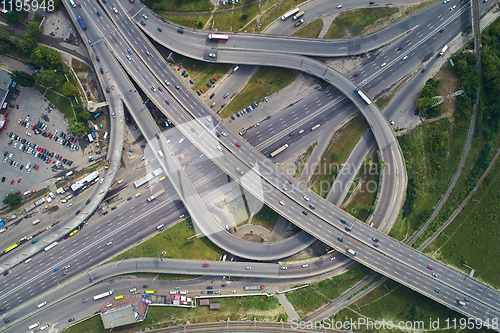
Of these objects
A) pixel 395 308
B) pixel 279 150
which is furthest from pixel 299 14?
pixel 395 308

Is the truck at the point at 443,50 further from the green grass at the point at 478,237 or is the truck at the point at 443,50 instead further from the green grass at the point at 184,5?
the green grass at the point at 184,5

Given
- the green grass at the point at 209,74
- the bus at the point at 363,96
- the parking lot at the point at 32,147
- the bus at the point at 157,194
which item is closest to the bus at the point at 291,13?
the green grass at the point at 209,74

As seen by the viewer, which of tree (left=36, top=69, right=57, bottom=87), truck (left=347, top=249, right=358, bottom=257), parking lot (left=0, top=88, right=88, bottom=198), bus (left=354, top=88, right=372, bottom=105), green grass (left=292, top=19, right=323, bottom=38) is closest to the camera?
tree (left=36, top=69, right=57, bottom=87)

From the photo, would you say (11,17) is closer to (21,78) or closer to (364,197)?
(21,78)

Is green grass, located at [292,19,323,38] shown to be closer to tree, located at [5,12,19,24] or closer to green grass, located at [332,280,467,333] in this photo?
green grass, located at [332,280,467,333]

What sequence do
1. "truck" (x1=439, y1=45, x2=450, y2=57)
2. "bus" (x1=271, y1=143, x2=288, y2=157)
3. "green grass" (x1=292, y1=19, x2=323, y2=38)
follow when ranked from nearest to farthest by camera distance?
"truck" (x1=439, y1=45, x2=450, y2=57)
"bus" (x1=271, y1=143, x2=288, y2=157)
"green grass" (x1=292, y1=19, x2=323, y2=38)

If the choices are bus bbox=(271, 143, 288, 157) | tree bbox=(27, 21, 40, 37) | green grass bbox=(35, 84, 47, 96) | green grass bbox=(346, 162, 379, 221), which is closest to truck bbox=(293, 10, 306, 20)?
bus bbox=(271, 143, 288, 157)
